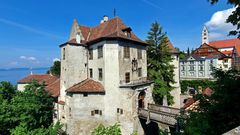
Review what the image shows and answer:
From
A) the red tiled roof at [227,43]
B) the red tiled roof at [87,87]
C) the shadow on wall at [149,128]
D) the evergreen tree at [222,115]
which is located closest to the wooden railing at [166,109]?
the shadow on wall at [149,128]

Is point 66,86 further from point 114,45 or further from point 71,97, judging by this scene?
point 114,45

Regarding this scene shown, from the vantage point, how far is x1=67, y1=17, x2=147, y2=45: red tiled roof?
984 inches

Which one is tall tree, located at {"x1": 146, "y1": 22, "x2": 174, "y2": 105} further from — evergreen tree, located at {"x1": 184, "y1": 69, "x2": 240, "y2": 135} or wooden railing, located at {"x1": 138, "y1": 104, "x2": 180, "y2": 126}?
evergreen tree, located at {"x1": 184, "y1": 69, "x2": 240, "y2": 135}

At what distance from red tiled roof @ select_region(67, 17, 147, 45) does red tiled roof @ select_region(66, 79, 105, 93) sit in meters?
5.79

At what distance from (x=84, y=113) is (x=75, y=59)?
7.40 meters

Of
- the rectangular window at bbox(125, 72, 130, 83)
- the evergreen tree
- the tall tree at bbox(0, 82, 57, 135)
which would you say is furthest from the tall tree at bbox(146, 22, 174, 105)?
the evergreen tree

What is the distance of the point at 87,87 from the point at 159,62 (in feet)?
42.2

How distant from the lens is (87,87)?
2483 cm

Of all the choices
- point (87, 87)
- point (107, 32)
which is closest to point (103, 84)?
point (87, 87)

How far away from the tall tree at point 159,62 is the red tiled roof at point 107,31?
162 inches

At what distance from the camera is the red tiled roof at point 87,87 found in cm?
2434

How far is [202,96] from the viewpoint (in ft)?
32.1

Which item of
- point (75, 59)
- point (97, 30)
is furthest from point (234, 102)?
point (97, 30)

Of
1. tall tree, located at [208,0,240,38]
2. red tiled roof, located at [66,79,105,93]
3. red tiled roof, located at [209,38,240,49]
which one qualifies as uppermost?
red tiled roof, located at [209,38,240,49]
